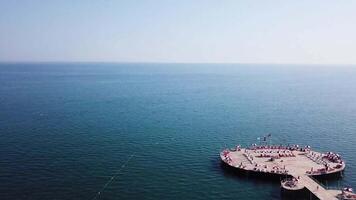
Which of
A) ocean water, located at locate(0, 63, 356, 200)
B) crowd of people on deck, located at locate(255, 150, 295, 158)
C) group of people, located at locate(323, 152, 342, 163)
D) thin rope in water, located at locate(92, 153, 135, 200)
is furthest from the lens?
crowd of people on deck, located at locate(255, 150, 295, 158)

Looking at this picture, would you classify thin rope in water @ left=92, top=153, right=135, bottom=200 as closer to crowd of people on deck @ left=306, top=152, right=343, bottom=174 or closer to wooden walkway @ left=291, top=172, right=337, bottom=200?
wooden walkway @ left=291, top=172, right=337, bottom=200

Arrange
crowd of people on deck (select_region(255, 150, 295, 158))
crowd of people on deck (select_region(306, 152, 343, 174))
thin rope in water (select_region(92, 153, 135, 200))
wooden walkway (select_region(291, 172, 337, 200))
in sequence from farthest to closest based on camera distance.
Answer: crowd of people on deck (select_region(255, 150, 295, 158)) < crowd of people on deck (select_region(306, 152, 343, 174)) < thin rope in water (select_region(92, 153, 135, 200)) < wooden walkway (select_region(291, 172, 337, 200))

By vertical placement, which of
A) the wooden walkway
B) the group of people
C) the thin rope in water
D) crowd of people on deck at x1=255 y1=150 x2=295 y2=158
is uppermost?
the group of people

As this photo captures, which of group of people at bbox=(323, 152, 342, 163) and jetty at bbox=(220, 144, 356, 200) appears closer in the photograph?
jetty at bbox=(220, 144, 356, 200)

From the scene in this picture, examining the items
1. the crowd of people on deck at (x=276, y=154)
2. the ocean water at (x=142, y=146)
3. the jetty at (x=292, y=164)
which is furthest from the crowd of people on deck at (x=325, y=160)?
the crowd of people on deck at (x=276, y=154)

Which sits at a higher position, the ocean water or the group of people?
the group of people

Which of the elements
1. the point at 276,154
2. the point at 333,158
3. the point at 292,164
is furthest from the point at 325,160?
the point at 276,154

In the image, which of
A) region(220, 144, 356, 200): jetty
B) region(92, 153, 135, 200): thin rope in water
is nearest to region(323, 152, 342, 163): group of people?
region(220, 144, 356, 200): jetty

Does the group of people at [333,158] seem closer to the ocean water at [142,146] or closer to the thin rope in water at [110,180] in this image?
the ocean water at [142,146]

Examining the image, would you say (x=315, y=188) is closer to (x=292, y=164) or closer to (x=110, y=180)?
(x=292, y=164)
